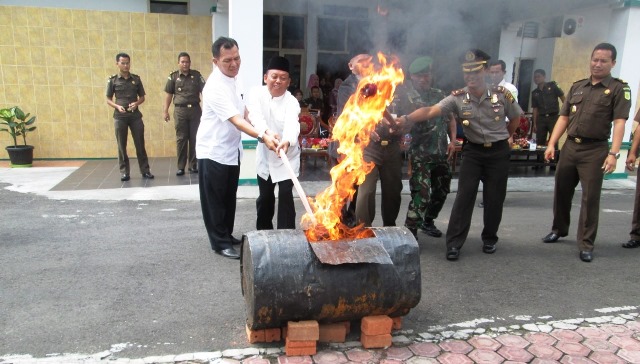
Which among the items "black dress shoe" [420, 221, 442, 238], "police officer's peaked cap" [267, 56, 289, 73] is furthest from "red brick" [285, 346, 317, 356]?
"black dress shoe" [420, 221, 442, 238]

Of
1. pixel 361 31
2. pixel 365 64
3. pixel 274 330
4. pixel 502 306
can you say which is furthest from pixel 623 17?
pixel 274 330

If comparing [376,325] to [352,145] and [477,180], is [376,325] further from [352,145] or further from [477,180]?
[477,180]

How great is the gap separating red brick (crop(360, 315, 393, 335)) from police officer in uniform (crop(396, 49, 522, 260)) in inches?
72.1

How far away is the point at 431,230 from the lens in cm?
555

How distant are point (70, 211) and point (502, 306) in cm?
520

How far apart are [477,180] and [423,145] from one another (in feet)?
2.36

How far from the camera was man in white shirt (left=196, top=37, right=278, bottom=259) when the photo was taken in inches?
172

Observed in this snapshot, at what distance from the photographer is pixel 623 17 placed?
823 centimetres

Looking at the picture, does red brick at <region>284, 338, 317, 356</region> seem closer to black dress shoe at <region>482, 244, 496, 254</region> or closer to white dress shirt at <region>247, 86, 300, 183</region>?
white dress shirt at <region>247, 86, 300, 183</region>

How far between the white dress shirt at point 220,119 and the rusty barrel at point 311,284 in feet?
5.29

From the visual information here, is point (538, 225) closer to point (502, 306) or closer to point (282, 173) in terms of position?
point (502, 306)

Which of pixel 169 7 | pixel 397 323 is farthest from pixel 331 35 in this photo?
pixel 397 323

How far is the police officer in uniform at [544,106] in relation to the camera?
9.74 metres

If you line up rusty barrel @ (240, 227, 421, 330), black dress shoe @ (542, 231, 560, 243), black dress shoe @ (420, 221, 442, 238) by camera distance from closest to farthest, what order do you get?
1. rusty barrel @ (240, 227, 421, 330)
2. black dress shoe @ (542, 231, 560, 243)
3. black dress shoe @ (420, 221, 442, 238)
